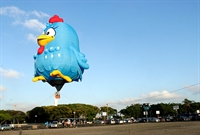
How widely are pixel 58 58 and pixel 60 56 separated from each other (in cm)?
20

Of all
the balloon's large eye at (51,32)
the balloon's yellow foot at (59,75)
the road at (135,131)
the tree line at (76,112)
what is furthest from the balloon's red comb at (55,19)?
the tree line at (76,112)

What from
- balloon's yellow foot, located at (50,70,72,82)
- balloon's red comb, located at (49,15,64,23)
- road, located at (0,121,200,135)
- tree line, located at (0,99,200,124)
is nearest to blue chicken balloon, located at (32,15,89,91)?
balloon's yellow foot, located at (50,70,72,82)

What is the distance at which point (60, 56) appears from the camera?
1644 cm

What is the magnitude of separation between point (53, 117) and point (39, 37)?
2768 inches

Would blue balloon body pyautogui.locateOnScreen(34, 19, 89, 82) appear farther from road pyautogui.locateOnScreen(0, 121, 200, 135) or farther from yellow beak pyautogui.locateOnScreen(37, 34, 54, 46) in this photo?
road pyautogui.locateOnScreen(0, 121, 200, 135)

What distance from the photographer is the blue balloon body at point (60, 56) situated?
1636 centimetres

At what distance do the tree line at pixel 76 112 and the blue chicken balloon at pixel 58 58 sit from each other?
68324 mm

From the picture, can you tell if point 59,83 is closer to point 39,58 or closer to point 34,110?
point 39,58

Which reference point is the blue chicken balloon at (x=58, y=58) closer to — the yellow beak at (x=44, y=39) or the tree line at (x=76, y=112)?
the yellow beak at (x=44, y=39)

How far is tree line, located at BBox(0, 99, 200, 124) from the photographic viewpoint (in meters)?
85.7

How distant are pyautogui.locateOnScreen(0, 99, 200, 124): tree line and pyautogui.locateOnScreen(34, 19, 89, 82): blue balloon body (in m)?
68.4

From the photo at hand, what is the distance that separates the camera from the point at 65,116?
86.4 m

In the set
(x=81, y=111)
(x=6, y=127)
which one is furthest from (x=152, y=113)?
(x=6, y=127)

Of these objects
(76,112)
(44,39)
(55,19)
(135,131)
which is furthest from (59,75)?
(76,112)
